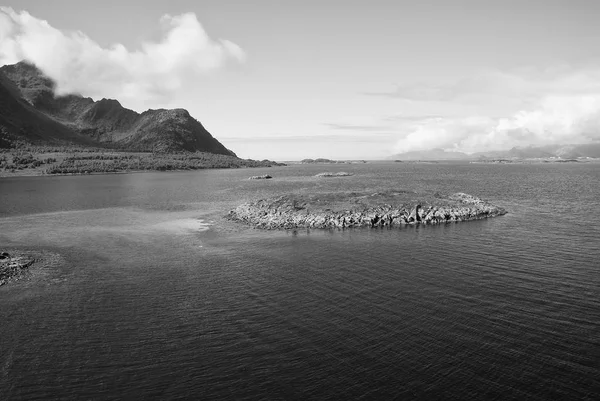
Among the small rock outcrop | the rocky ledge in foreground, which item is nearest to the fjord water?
the small rock outcrop

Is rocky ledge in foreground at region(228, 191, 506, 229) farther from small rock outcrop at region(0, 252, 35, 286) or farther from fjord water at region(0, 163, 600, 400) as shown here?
small rock outcrop at region(0, 252, 35, 286)

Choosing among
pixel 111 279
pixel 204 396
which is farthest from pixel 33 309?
pixel 204 396

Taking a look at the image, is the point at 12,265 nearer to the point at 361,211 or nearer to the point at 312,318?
the point at 312,318

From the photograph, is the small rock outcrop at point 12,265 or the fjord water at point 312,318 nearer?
the fjord water at point 312,318

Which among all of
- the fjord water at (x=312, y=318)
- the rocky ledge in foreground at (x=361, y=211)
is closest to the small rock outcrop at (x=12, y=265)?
the fjord water at (x=312, y=318)

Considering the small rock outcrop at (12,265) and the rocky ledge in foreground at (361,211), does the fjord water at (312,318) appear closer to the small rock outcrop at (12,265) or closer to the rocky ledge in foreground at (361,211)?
the small rock outcrop at (12,265)

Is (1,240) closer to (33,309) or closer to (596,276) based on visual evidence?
(33,309)
